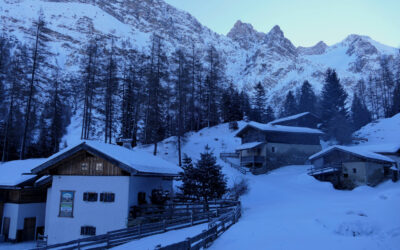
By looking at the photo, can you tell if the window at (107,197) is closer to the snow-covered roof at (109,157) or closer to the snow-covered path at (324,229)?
the snow-covered roof at (109,157)

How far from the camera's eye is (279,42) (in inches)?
7146

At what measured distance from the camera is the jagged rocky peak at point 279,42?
177875mm

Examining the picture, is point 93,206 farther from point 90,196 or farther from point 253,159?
point 253,159

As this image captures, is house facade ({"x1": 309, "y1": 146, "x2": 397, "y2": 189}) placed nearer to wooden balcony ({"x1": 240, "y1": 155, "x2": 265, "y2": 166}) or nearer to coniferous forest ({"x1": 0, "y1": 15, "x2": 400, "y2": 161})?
wooden balcony ({"x1": 240, "y1": 155, "x2": 265, "y2": 166})

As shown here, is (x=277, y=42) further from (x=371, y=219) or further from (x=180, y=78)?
(x=371, y=219)

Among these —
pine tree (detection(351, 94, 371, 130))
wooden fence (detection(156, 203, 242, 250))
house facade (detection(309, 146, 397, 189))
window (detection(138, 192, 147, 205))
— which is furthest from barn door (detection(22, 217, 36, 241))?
pine tree (detection(351, 94, 371, 130))

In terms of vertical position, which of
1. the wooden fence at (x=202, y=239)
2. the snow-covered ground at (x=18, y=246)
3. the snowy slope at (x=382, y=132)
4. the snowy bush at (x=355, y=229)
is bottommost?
the snow-covered ground at (x=18, y=246)

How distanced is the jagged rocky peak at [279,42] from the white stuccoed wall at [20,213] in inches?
6876

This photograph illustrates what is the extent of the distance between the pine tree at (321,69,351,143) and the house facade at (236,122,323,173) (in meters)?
10.3

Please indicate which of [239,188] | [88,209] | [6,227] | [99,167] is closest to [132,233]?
[88,209]

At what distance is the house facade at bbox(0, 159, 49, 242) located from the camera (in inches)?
773

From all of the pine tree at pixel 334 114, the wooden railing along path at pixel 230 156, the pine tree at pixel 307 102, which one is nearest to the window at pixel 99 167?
the wooden railing along path at pixel 230 156

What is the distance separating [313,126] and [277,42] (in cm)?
13874

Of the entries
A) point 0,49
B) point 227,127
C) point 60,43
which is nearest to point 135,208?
point 0,49
